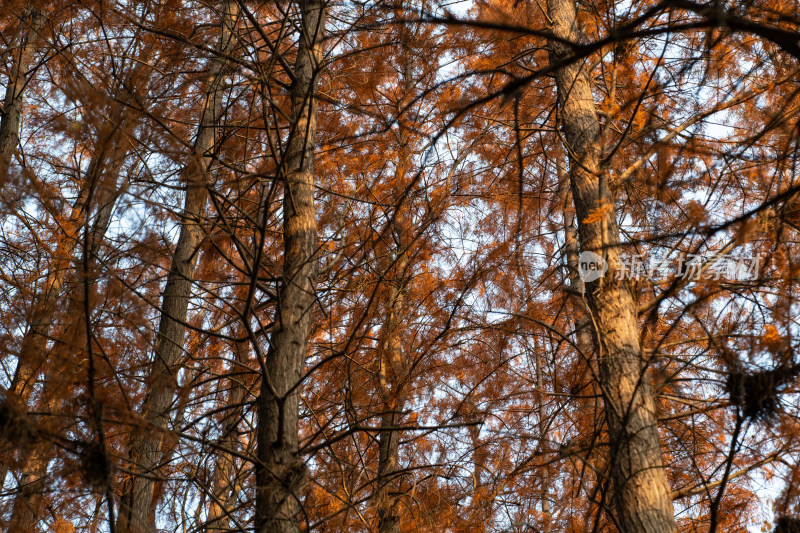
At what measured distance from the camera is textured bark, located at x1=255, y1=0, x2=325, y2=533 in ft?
9.99

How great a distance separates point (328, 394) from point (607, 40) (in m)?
5.26

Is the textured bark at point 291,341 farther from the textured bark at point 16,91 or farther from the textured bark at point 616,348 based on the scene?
the textured bark at point 16,91

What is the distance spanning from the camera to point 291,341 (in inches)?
139

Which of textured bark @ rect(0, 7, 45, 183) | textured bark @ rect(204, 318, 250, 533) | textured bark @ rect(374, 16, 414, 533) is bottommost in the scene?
textured bark @ rect(204, 318, 250, 533)

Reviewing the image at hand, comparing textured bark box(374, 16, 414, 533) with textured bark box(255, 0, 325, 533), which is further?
textured bark box(374, 16, 414, 533)

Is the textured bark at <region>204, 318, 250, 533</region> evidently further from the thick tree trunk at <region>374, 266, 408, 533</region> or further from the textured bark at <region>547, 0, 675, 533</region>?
the textured bark at <region>547, 0, 675, 533</region>

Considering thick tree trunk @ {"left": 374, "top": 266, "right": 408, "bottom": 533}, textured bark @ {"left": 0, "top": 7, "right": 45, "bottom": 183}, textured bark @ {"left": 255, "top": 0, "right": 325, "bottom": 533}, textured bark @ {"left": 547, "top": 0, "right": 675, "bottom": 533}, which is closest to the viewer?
textured bark @ {"left": 255, "top": 0, "right": 325, "bottom": 533}

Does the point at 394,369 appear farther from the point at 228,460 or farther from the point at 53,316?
the point at 53,316

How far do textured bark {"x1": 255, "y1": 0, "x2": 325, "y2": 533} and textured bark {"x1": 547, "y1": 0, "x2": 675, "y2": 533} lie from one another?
1.71 metres

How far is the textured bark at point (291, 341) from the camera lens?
3.04 meters

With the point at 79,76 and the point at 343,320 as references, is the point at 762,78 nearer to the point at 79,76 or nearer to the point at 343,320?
the point at 343,320

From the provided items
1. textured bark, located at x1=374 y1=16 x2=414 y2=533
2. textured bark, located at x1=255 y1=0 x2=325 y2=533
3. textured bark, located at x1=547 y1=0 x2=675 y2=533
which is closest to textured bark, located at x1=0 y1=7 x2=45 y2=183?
textured bark, located at x1=374 y1=16 x2=414 y2=533

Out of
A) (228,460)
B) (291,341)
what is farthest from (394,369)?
(291,341)

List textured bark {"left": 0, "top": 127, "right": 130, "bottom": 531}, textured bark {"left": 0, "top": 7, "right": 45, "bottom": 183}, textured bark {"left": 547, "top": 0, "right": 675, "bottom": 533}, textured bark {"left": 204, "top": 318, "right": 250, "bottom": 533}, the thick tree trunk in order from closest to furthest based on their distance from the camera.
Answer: textured bark {"left": 0, "top": 127, "right": 130, "bottom": 531} → textured bark {"left": 204, "top": 318, "right": 250, "bottom": 533} → textured bark {"left": 547, "top": 0, "right": 675, "bottom": 533} → the thick tree trunk → textured bark {"left": 0, "top": 7, "right": 45, "bottom": 183}
